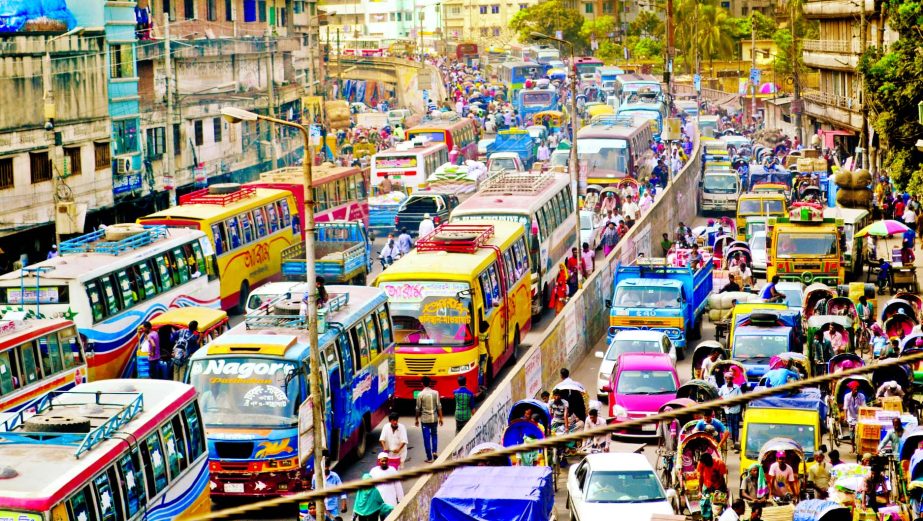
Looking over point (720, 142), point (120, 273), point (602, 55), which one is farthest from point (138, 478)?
point (602, 55)

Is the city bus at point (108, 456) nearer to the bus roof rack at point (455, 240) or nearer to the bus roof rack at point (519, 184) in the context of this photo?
the bus roof rack at point (455, 240)

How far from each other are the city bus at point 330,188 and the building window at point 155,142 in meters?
10.7

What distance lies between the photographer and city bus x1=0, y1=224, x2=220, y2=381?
27047 millimetres

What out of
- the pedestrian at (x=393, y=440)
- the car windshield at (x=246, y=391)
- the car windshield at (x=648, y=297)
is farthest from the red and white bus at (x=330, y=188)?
the car windshield at (x=246, y=391)

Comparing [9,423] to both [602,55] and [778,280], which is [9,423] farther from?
[602,55]

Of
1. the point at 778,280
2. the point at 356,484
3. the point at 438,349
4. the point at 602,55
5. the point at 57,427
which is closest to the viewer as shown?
the point at 356,484

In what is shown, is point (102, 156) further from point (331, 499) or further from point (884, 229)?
point (331, 499)

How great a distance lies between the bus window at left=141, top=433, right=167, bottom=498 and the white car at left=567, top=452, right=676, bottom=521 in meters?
5.16

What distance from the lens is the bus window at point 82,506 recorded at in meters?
14.9

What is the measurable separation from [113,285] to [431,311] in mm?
5929

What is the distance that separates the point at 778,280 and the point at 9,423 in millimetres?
22099

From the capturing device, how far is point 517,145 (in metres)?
66.8

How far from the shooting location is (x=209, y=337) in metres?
28.1

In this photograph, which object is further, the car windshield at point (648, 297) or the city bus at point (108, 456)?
the car windshield at point (648, 297)
